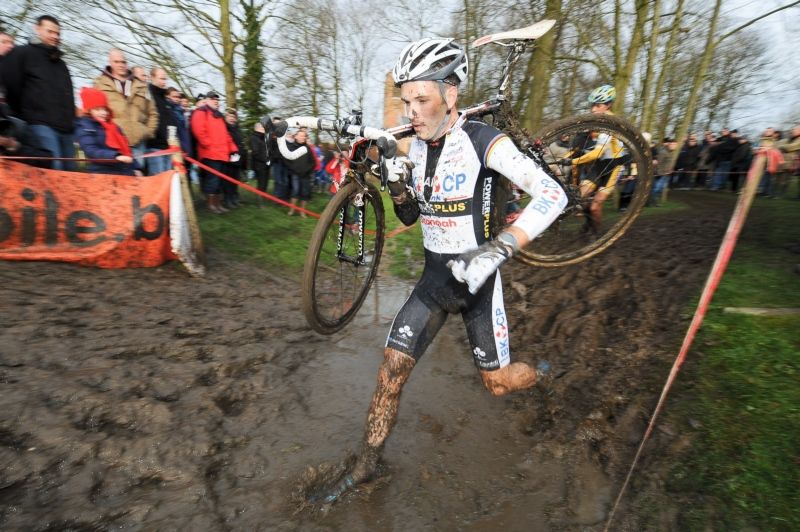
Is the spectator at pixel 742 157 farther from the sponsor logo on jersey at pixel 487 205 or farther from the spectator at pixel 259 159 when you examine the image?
the sponsor logo on jersey at pixel 487 205

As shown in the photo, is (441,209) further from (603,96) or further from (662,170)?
(662,170)

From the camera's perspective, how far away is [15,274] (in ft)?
15.8

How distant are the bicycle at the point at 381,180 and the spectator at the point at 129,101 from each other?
15.7 feet


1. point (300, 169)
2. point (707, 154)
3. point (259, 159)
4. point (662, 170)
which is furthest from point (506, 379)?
point (707, 154)

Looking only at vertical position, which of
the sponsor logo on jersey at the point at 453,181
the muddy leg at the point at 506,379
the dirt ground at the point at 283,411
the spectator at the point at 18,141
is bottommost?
the dirt ground at the point at 283,411

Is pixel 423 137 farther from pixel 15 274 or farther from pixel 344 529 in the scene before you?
pixel 15 274

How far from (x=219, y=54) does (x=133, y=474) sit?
14.7 meters

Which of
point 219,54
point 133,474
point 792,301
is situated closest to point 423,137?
point 133,474

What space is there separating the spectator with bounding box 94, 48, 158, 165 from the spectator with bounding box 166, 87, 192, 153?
2.72ft

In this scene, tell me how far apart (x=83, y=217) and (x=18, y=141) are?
53.1 inches

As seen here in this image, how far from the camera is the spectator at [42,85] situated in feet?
18.2

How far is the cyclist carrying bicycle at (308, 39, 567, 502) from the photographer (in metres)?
2.60

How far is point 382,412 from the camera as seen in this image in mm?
2842

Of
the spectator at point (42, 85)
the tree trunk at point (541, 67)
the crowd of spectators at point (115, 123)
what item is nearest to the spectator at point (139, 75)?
the crowd of spectators at point (115, 123)
